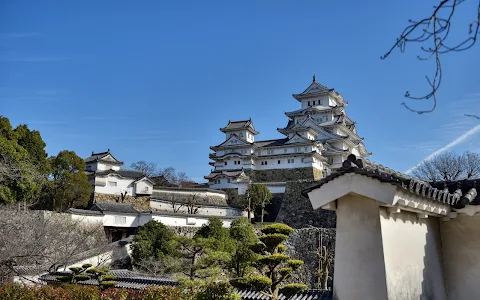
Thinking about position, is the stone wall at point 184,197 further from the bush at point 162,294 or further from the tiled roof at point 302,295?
the bush at point 162,294

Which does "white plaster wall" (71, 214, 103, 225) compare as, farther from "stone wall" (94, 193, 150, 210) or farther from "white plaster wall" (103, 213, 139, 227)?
"stone wall" (94, 193, 150, 210)

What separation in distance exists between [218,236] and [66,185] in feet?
44.1

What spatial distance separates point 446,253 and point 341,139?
3338cm

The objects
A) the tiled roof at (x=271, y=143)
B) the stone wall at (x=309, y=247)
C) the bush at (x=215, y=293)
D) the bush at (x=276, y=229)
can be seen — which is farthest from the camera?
the tiled roof at (x=271, y=143)

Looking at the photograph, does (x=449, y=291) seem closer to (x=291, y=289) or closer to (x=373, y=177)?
(x=373, y=177)

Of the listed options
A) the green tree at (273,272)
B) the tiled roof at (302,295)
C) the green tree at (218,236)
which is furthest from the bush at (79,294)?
the green tree at (218,236)

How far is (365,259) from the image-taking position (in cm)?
372

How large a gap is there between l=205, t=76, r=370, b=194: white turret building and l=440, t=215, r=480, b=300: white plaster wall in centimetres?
2991

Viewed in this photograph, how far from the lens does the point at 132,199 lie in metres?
31.4

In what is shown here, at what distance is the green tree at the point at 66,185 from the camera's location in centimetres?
2756

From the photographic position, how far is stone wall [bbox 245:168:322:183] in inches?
1378

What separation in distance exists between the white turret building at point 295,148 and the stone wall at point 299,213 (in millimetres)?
1780

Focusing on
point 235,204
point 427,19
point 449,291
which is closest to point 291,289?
point 449,291

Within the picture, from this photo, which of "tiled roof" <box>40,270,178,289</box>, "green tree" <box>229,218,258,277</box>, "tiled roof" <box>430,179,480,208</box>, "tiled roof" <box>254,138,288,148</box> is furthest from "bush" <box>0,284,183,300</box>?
"tiled roof" <box>254,138,288,148</box>
